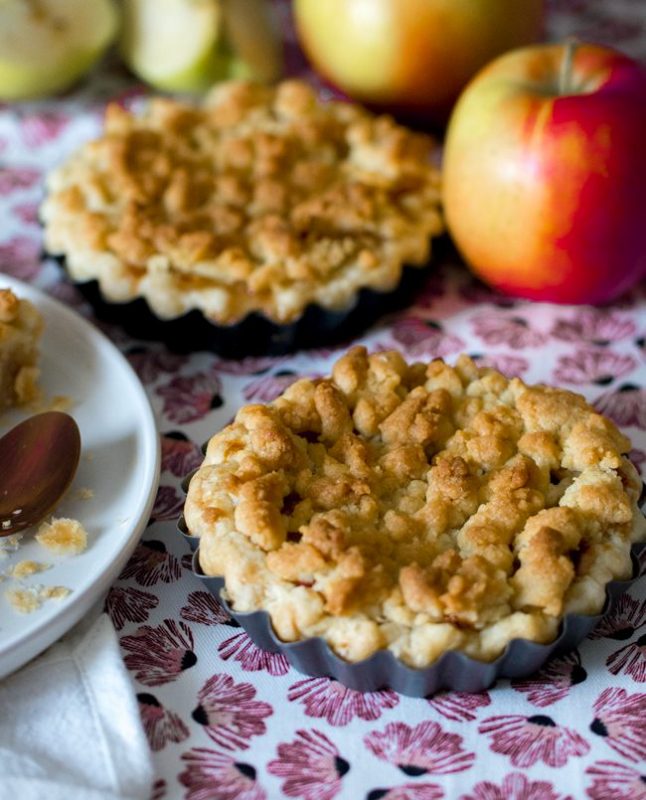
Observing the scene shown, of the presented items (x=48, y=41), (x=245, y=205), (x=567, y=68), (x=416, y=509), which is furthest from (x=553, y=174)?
(x=48, y=41)

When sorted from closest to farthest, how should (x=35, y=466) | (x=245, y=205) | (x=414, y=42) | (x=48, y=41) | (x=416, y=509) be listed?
(x=416, y=509) → (x=35, y=466) → (x=245, y=205) → (x=414, y=42) → (x=48, y=41)

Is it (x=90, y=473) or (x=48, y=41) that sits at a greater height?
(x=48, y=41)

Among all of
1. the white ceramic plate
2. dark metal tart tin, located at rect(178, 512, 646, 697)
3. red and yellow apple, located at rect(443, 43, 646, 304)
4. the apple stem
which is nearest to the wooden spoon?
the white ceramic plate

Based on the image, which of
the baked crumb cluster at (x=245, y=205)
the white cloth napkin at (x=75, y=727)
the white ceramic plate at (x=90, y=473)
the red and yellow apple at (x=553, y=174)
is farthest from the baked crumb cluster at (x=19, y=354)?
the red and yellow apple at (x=553, y=174)

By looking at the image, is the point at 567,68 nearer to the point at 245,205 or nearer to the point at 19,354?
the point at 245,205

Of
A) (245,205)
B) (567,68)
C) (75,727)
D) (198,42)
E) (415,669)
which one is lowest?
(75,727)

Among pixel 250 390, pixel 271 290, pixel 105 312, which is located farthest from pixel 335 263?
pixel 105 312

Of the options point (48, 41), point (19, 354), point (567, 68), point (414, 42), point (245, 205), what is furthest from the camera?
point (48, 41)

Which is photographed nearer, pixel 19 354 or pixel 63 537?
pixel 63 537
